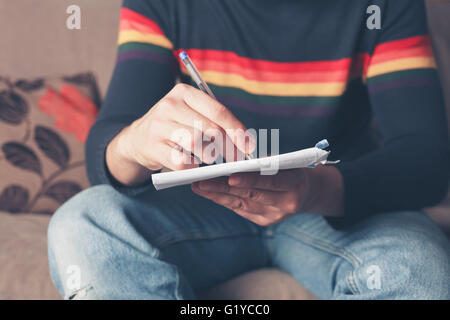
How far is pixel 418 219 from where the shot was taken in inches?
21.0

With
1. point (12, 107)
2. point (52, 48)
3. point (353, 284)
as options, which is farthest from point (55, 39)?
point (353, 284)

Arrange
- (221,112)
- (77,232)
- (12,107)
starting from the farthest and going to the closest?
(12,107) < (77,232) < (221,112)

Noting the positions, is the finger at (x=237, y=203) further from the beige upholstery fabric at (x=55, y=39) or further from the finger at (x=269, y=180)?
the beige upholstery fabric at (x=55, y=39)

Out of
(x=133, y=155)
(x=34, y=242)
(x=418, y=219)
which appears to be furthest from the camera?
(x=34, y=242)

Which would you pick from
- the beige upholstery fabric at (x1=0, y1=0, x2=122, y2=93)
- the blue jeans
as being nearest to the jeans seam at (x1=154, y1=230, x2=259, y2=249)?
the blue jeans

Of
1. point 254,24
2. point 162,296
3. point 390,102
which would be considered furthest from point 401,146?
point 162,296

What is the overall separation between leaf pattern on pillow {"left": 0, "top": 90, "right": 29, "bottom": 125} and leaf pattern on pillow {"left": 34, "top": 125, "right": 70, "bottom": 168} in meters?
0.04

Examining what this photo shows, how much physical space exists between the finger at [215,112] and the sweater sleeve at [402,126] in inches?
9.0

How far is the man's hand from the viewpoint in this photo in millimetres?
356

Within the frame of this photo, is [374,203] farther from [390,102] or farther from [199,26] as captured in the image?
[199,26]

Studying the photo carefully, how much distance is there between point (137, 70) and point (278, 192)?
30 cm

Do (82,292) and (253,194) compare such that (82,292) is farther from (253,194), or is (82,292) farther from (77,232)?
(253,194)

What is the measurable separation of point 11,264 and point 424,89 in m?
0.71

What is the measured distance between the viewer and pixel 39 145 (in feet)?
2.65
